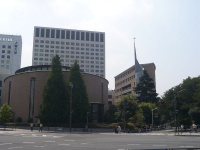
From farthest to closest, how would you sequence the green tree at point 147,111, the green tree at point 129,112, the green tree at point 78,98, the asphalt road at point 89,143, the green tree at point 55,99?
1. the green tree at point 147,111
2. the green tree at point 129,112
3. the green tree at point 78,98
4. the green tree at point 55,99
5. the asphalt road at point 89,143

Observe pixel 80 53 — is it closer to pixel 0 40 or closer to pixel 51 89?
pixel 0 40

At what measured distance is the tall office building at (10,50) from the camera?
477 feet

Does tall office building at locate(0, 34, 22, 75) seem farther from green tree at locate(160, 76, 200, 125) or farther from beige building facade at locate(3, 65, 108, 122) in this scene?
green tree at locate(160, 76, 200, 125)

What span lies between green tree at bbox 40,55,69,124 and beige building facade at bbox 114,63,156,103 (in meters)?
64.5

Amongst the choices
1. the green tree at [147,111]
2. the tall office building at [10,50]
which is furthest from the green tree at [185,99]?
the tall office building at [10,50]

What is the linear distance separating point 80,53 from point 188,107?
115828 millimetres

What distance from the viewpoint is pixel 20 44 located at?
14775 cm

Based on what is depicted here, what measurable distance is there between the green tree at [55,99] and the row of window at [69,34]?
10178 cm

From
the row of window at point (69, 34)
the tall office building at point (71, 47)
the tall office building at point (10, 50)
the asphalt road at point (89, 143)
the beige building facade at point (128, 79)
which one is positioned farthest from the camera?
the tall office building at point (71, 47)

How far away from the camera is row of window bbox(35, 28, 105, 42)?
158125mm

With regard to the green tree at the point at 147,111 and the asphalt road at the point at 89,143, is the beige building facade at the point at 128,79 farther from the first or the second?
the asphalt road at the point at 89,143

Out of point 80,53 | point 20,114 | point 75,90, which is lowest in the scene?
point 20,114

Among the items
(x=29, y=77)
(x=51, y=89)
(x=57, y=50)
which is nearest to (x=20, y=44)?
(x=57, y=50)

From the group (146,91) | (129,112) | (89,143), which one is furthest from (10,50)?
(89,143)
